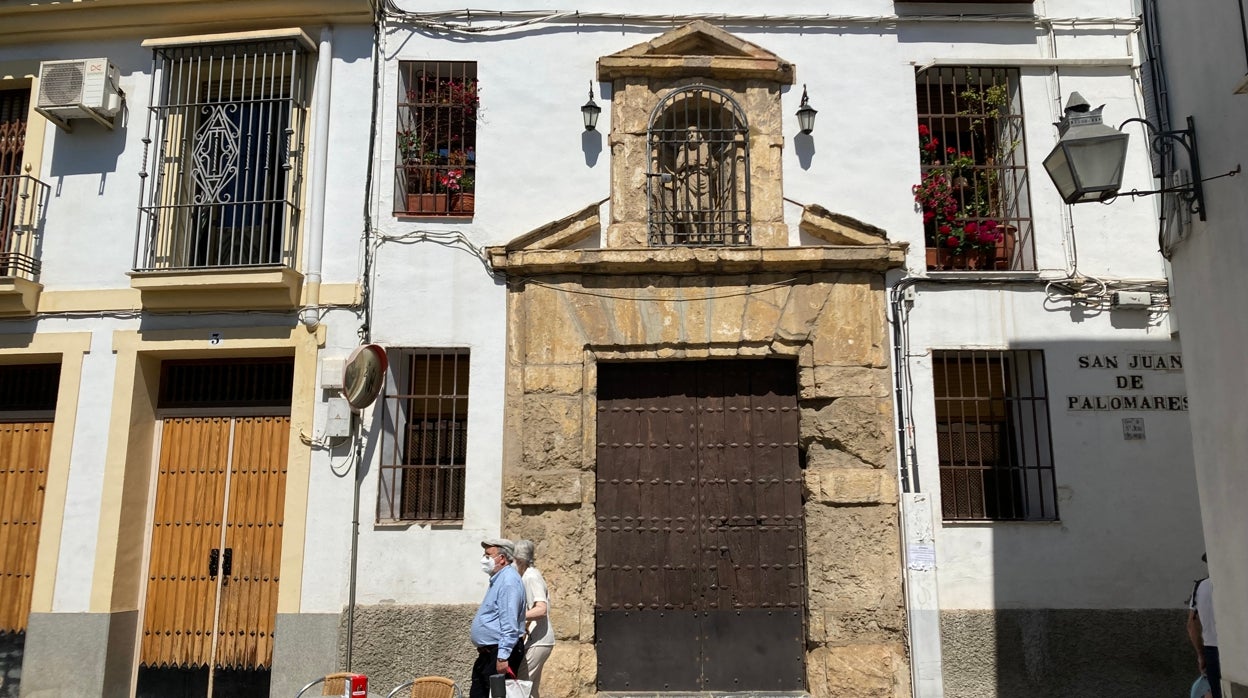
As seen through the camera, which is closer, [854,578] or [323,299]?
[854,578]

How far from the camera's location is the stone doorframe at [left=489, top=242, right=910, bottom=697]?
282 inches

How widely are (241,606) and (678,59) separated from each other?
556cm

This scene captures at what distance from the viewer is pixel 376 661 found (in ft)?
23.5

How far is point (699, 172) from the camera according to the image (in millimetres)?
8031

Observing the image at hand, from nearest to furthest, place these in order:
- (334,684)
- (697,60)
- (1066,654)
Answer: (334,684) < (1066,654) < (697,60)

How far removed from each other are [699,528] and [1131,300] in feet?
12.4

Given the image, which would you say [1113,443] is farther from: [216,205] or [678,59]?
[216,205]

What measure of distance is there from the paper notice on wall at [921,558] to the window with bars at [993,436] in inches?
15.0

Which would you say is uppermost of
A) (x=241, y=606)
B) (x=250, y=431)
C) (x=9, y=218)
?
(x=9, y=218)

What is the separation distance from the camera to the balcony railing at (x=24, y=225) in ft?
26.2

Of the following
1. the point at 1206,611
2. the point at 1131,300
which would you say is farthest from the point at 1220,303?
the point at 1131,300

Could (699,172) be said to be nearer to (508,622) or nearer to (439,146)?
(439,146)

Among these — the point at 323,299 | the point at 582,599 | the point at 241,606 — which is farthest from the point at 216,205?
the point at 582,599

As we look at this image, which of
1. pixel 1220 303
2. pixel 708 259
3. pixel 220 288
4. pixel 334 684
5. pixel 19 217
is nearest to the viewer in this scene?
pixel 1220 303
